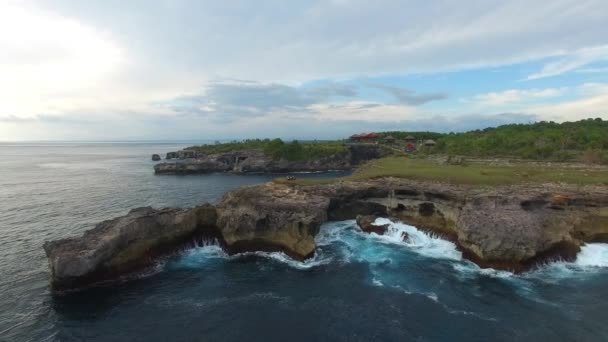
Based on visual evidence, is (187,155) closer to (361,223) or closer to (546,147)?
(361,223)

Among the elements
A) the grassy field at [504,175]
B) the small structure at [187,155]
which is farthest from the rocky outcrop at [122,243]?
the small structure at [187,155]

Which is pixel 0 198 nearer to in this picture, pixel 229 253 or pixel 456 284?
pixel 229 253

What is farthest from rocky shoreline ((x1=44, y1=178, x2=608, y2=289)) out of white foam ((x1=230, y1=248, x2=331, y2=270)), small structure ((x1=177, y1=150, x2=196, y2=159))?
small structure ((x1=177, y1=150, x2=196, y2=159))

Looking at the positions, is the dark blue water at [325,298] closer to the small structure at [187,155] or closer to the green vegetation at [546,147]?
the green vegetation at [546,147]

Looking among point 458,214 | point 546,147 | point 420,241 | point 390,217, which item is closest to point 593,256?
point 458,214

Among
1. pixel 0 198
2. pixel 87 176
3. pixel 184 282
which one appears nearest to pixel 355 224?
pixel 184 282

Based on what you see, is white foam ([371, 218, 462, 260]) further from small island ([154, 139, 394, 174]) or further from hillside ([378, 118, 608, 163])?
small island ([154, 139, 394, 174])
